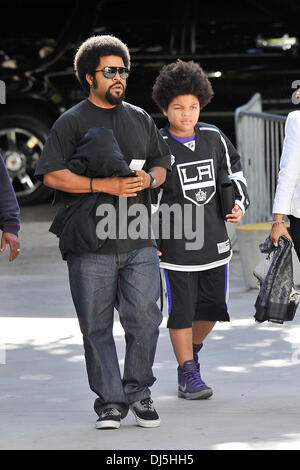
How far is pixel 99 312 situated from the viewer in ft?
17.3

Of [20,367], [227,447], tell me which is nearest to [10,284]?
[20,367]

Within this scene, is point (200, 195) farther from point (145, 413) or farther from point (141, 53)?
point (141, 53)

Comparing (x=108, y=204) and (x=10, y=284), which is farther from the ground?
(x=108, y=204)

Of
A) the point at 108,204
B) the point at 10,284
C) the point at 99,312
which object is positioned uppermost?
the point at 108,204

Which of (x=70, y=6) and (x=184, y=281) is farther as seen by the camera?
(x=70, y=6)

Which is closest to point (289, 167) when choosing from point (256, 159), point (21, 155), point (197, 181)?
point (197, 181)

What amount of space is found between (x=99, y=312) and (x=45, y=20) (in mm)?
7846

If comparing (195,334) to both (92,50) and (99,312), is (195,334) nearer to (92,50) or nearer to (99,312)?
(99,312)

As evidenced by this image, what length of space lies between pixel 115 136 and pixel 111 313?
31.8 inches

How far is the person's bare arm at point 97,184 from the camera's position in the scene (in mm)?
5148

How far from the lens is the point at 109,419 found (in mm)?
5246

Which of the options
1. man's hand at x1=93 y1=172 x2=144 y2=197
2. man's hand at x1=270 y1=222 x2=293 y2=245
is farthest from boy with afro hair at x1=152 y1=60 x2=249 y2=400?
man's hand at x1=93 y1=172 x2=144 y2=197

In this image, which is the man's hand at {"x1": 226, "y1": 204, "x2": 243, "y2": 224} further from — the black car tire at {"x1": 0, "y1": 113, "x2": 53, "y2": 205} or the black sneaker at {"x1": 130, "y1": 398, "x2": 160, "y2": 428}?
the black car tire at {"x1": 0, "y1": 113, "x2": 53, "y2": 205}

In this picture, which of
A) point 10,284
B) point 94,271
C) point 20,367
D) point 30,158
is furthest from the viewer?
point 30,158
